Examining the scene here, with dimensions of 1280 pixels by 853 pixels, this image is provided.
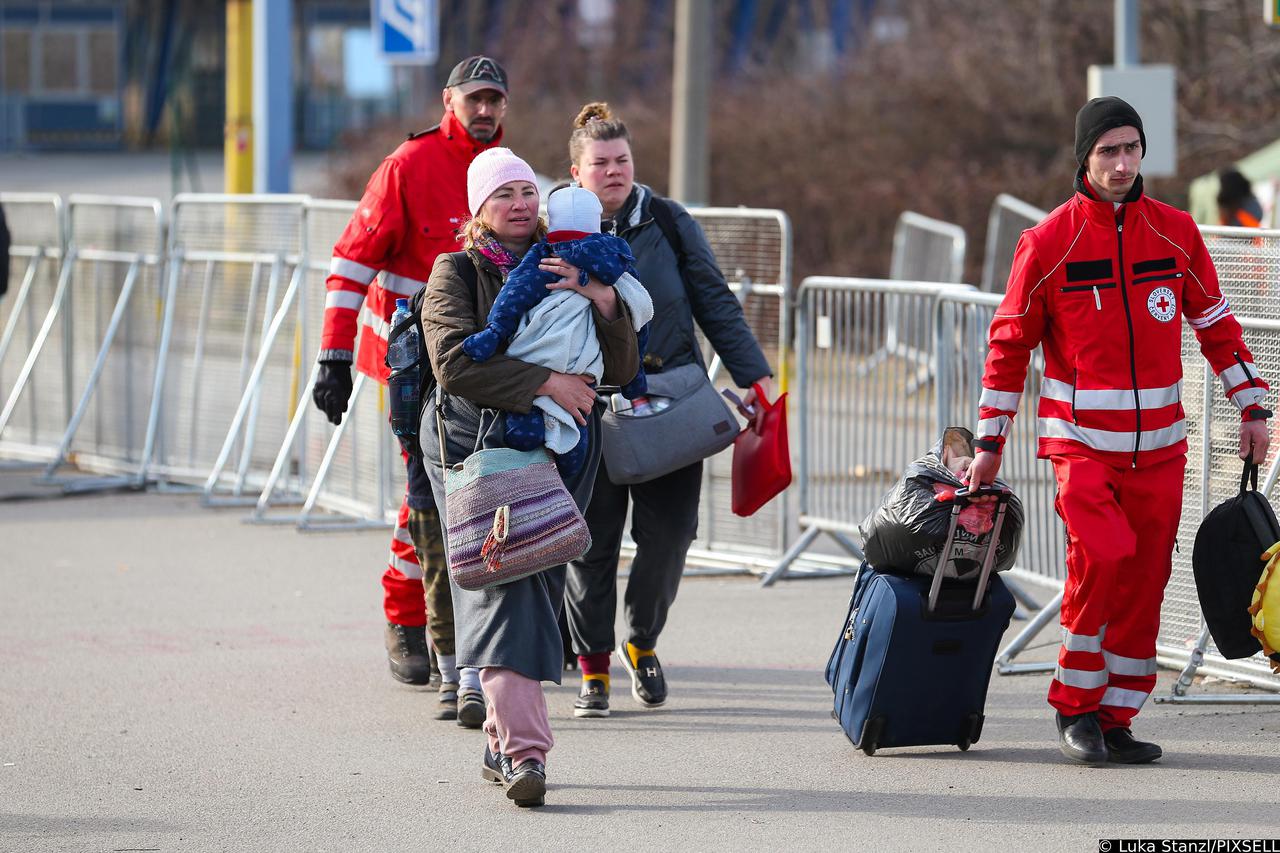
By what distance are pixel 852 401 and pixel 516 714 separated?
4076mm

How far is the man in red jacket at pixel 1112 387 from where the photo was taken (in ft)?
18.5

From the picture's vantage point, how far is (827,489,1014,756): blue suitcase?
5.76 metres

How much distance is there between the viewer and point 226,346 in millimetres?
11594

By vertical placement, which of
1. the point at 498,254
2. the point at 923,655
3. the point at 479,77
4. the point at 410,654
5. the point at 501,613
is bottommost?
the point at 410,654

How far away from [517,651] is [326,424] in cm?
585

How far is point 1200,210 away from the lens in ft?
48.7

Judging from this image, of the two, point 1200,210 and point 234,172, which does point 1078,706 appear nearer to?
point 1200,210

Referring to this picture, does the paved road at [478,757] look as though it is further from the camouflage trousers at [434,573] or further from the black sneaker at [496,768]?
the camouflage trousers at [434,573]

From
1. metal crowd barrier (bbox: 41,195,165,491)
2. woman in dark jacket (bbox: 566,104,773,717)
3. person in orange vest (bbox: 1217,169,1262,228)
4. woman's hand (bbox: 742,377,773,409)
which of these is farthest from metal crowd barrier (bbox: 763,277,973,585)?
metal crowd barrier (bbox: 41,195,165,491)

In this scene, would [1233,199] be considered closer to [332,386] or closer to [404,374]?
[332,386]

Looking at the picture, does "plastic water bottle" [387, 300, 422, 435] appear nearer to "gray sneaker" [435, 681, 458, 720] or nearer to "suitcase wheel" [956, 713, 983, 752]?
"gray sneaker" [435, 681, 458, 720]

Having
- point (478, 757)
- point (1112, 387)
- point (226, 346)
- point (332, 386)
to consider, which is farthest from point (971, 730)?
point (226, 346)

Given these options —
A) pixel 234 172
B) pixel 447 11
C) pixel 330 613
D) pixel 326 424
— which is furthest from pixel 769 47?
pixel 330 613

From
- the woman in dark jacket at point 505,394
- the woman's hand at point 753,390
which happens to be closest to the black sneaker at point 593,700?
the woman in dark jacket at point 505,394
